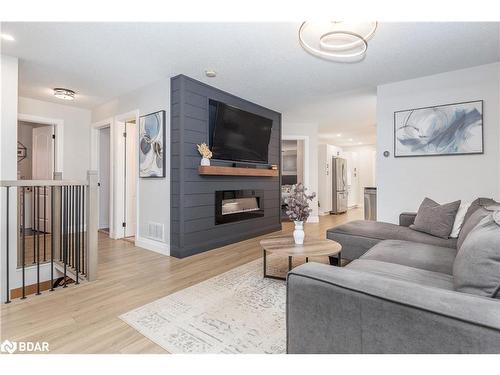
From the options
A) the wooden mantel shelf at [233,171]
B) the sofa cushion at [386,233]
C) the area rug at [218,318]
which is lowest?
the area rug at [218,318]

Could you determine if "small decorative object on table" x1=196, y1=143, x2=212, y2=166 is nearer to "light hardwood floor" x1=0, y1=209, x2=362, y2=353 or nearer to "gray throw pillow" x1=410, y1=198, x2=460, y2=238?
"light hardwood floor" x1=0, y1=209, x2=362, y2=353

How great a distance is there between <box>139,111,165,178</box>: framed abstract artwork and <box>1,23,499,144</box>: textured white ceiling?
1.82 ft

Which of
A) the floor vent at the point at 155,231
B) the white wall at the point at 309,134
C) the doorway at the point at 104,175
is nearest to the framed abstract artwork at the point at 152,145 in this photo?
the floor vent at the point at 155,231

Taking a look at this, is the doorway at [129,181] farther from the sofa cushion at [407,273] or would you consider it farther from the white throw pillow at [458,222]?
the white throw pillow at [458,222]

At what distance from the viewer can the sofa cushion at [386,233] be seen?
7.91 ft

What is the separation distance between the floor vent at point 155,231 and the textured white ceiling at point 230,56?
205 cm

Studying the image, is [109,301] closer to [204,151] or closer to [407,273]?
[204,151]

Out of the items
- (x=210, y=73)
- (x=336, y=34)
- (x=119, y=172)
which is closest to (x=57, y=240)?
(x=119, y=172)

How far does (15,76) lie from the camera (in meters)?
2.93

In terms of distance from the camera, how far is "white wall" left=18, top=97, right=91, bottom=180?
4.68 meters

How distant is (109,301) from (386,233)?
270 cm

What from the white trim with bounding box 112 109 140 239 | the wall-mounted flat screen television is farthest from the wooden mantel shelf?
the white trim with bounding box 112 109 140 239

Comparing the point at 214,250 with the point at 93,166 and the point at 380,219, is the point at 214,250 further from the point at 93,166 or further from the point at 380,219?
the point at 93,166
